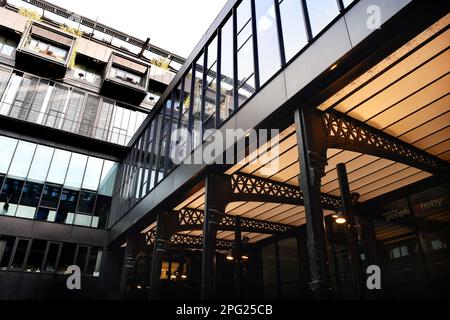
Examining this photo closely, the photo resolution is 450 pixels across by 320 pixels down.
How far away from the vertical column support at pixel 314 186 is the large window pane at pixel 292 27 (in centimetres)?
168

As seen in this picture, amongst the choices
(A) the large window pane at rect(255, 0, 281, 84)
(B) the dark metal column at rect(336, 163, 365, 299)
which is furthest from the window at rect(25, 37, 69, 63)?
(B) the dark metal column at rect(336, 163, 365, 299)

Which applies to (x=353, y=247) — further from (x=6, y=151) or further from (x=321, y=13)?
(x=6, y=151)

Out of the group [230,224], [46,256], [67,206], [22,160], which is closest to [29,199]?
[67,206]

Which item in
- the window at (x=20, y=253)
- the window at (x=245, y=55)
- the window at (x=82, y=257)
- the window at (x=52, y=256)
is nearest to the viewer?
the window at (x=245, y=55)

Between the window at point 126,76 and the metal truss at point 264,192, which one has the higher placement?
the window at point 126,76

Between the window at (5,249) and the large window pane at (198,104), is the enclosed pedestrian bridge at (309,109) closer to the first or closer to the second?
the large window pane at (198,104)

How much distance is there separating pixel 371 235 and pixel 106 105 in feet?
68.0

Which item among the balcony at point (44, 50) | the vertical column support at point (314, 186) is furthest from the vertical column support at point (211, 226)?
the balcony at point (44, 50)

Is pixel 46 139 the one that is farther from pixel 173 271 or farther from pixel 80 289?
pixel 173 271

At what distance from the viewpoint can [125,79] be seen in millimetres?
26453

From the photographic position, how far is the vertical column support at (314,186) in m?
6.11

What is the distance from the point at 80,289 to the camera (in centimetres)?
1983

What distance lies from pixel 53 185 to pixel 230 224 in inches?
484
